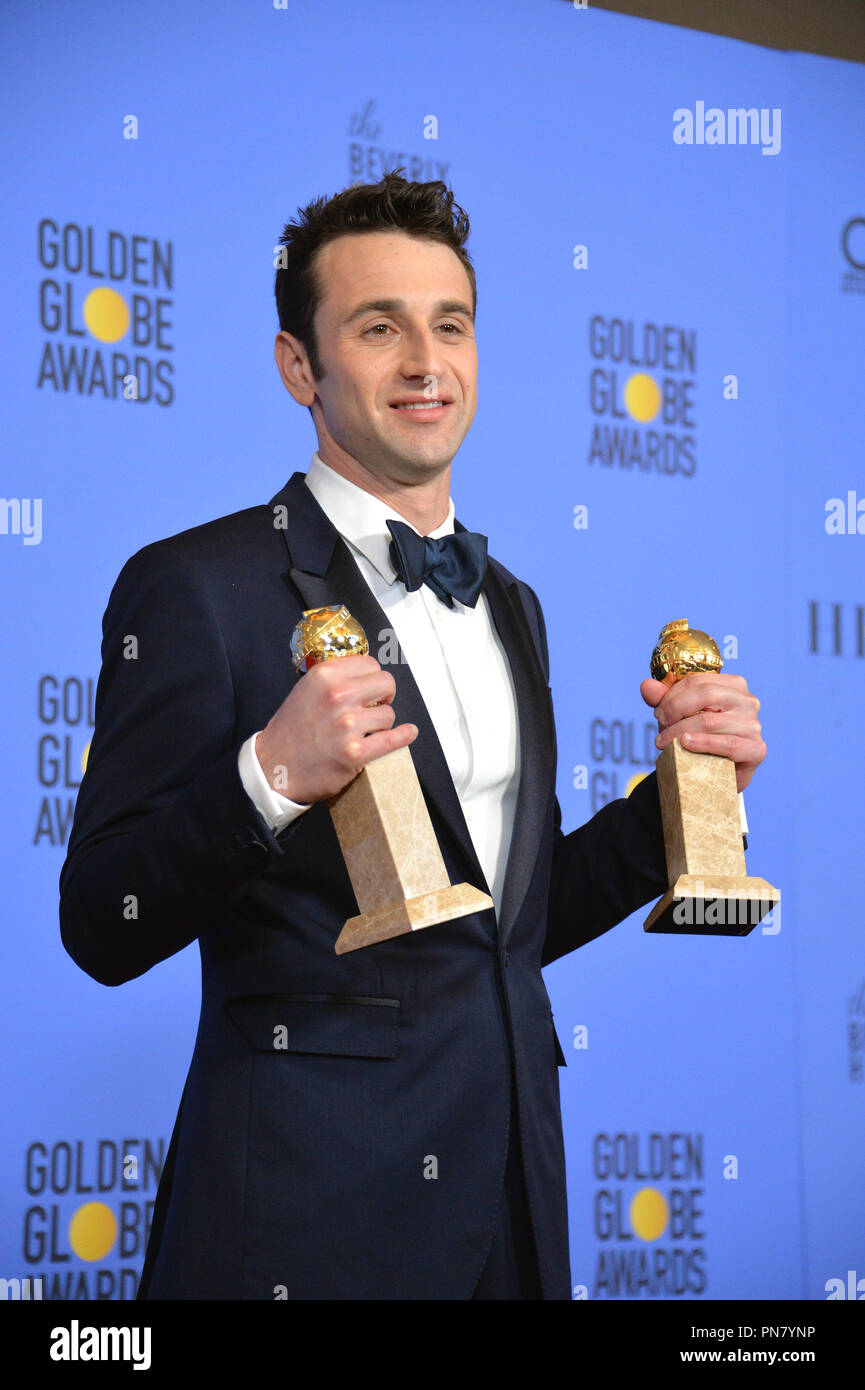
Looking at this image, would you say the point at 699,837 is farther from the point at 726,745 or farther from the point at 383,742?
the point at 383,742

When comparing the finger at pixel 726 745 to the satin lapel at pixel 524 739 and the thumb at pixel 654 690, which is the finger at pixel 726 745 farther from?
the satin lapel at pixel 524 739

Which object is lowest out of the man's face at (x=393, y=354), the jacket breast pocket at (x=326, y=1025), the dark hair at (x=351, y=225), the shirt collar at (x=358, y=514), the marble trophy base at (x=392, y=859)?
the jacket breast pocket at (x=326, y=1025)

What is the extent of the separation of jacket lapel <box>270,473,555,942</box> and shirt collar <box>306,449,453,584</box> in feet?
0.11

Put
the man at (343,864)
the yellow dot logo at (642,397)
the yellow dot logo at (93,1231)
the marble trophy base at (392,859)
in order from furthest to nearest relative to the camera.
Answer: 1. the yellow dot logo at (642,397)
2. the yellow dot logo at (93,1231)
3. the man at (343,864)
4. the marble trophy base at (392,859)

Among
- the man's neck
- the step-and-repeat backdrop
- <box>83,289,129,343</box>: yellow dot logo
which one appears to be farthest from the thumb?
<box>83,289,129,343</box>: yellow dot logo

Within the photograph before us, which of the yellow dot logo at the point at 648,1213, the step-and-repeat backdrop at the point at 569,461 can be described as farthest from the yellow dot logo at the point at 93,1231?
the yellow dot logo at the point at 648,1213

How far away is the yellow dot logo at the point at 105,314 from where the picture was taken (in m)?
2.66

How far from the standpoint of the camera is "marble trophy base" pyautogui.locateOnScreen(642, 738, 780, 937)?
1.45 metres

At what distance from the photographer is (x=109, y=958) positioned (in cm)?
149

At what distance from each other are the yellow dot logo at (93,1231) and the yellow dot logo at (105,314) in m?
1.47

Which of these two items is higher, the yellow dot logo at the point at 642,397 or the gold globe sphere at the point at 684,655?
the yellow dot logo at the point at 642,397

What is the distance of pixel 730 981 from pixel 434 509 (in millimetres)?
1734

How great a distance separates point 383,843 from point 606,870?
0.50 metres
